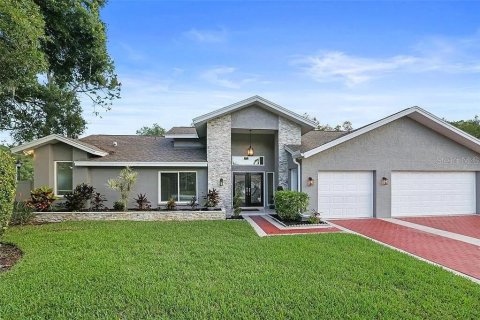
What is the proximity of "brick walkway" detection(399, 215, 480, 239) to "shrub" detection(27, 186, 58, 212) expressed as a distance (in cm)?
1735

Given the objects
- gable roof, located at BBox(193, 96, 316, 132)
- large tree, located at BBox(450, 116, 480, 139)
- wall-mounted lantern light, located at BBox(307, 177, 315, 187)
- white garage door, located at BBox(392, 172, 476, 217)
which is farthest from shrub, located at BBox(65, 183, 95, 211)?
large tree, located at BBox(450, 116, 480, 139)

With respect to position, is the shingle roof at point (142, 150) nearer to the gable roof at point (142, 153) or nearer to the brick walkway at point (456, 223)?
the gable roof at point (142, 153)

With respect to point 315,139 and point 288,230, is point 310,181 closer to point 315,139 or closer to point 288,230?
point 288,230

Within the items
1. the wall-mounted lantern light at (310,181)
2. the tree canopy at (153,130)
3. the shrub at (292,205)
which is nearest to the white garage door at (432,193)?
the wall-mounted lantern light at (310,181)

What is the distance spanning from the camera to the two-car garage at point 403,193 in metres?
13.3

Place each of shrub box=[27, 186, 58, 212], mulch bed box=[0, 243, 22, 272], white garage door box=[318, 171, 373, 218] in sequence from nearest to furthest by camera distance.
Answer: mulch bed box=[0, 243, 22, 272], shrub box=[27, 186, 58, 212], white garage door box=[318, 171, 373, 218]

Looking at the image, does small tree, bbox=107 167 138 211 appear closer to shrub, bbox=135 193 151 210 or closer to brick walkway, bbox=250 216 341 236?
shrub, bbox=135 193 151 210

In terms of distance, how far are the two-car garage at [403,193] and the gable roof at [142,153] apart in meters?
6.94

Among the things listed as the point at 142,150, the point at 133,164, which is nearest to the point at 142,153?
the point at 142,150

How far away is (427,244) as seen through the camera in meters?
8.55

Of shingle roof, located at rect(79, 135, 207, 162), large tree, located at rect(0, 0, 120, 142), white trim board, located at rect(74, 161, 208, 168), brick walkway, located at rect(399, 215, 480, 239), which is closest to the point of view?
large tree, located at rect(0, 0, 120, 142)

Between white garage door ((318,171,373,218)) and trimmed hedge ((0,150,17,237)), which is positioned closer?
trimmed hedge ((0,150,17,237))

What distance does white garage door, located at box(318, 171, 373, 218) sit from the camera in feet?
43.5

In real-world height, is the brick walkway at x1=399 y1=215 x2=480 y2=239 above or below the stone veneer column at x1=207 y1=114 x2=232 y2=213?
below
